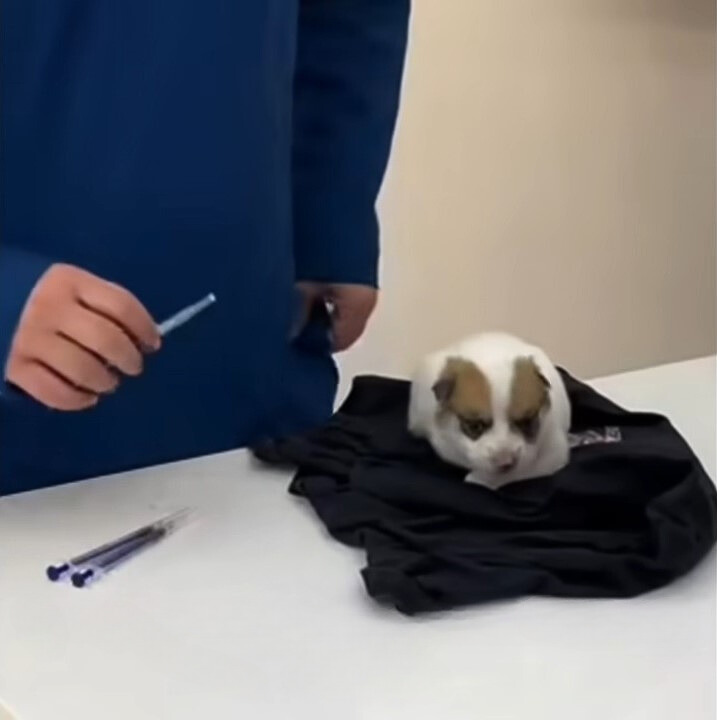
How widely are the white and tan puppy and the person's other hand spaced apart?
0.45 ft

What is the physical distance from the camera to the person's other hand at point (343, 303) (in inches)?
42.6

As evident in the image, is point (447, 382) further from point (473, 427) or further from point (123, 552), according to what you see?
point (123, 552)

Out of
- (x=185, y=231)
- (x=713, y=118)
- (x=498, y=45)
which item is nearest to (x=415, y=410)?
(x=185, y=231)

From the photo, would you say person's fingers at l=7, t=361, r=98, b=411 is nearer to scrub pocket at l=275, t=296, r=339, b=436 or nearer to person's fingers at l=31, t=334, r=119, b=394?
person's fingers at l=31, t=334, r=119, b=394

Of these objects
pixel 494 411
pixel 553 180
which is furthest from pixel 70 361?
pixel 553 180

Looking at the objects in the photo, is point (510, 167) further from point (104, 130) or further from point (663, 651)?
point (663, 651)

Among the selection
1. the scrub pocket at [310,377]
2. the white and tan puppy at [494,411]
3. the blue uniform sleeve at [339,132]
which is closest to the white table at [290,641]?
the white and tan puppy at [494,411]

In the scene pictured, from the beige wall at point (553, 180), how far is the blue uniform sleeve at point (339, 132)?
687mm

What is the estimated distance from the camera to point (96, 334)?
2.42ft

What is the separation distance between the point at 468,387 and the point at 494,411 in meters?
0.03

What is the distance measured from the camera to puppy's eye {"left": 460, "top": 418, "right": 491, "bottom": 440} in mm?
860

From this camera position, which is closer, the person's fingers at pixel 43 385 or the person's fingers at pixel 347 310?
the person's fingers at pixel 43 385

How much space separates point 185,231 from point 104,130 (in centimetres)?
8

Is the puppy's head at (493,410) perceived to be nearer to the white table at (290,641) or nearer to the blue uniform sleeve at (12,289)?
the white table at (290,641)
